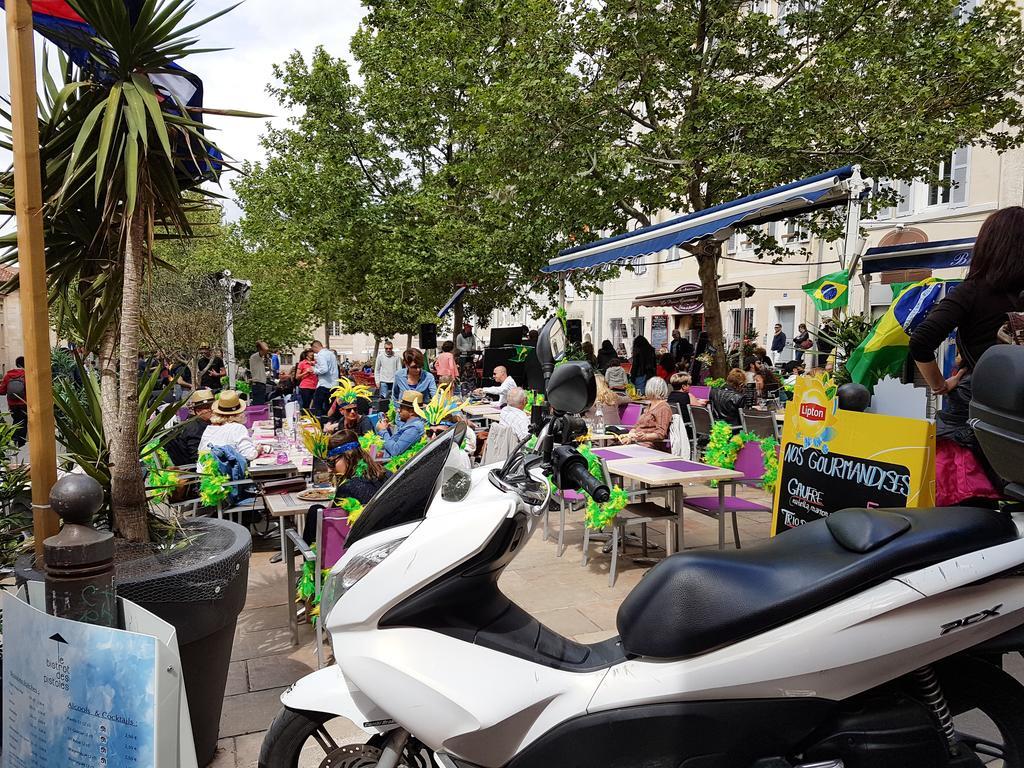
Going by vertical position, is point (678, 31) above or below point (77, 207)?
above

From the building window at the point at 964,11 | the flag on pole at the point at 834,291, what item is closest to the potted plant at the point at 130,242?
the flag on pole at the point at 834,291

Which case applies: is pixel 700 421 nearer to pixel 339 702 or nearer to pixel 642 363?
pixel 339 702

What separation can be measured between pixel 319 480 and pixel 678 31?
30.4ft

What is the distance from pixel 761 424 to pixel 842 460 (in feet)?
11.9

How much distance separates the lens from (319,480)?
5047 mm

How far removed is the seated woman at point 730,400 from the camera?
795 cm

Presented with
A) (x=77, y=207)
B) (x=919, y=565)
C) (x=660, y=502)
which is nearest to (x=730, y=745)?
(x=919, y=565)

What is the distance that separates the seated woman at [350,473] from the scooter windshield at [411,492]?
1.74 metres

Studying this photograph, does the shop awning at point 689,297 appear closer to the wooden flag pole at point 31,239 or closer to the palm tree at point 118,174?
the palm tree at point 118,174

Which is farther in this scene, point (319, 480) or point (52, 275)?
point (319, 480)

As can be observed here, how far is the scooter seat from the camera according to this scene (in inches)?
71.2

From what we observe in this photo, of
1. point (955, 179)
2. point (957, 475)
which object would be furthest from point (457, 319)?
point (957, 475)

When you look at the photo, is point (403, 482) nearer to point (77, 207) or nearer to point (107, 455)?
point (107, 455)

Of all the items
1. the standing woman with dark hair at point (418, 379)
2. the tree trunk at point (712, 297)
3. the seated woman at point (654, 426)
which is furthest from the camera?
the tree trunk at point (712, 297)
